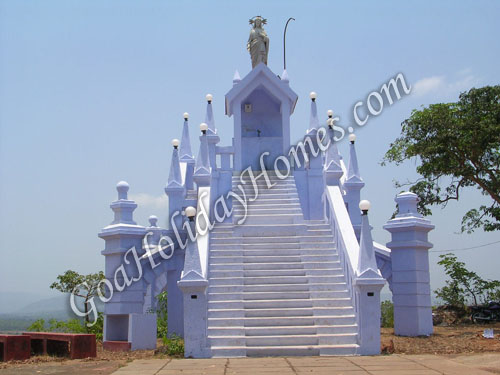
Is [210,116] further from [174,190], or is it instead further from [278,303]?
[278,303]

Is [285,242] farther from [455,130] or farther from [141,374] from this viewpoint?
[455,130]

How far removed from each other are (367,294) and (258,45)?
38.5ft

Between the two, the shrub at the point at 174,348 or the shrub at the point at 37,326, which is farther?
the shrub at the point at 37,326

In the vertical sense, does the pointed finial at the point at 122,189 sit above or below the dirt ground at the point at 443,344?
above

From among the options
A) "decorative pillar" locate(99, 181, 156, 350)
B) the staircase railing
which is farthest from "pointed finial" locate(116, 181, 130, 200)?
the staircase railing

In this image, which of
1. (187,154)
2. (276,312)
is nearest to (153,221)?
(187,154)

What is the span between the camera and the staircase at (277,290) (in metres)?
10.8

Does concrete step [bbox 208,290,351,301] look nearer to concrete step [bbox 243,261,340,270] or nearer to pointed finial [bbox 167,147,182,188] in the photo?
concrete step [bbox 243,261,340,270]

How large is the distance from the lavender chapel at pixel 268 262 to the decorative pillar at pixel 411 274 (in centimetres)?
2

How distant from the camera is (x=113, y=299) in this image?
43.0ft

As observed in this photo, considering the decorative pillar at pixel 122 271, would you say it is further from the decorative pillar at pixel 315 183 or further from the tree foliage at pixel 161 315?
the decorative pillar at pixel 315 183

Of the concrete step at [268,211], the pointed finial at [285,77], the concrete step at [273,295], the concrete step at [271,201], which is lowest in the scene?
the concrete step at [273,295]

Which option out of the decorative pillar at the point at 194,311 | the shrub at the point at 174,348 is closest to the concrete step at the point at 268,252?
the decorative pillar at the point at 194,311

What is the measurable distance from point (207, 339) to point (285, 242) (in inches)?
143
